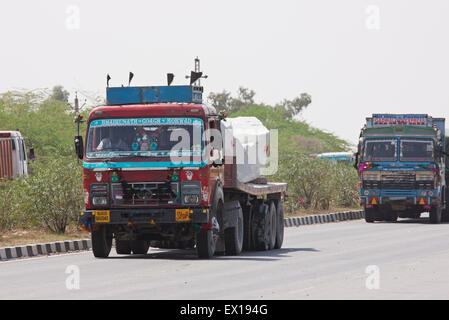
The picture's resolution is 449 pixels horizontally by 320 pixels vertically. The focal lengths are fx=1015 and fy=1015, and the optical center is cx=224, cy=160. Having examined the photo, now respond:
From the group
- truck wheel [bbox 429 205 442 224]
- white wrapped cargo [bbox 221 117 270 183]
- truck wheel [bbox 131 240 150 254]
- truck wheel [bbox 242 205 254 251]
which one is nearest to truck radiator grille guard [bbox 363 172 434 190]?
truck wheel [bbox 429 205 442 224]

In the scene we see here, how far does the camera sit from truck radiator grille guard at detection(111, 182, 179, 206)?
1677 centimetres

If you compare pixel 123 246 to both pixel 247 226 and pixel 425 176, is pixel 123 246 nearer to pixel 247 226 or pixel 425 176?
pixel 247 226

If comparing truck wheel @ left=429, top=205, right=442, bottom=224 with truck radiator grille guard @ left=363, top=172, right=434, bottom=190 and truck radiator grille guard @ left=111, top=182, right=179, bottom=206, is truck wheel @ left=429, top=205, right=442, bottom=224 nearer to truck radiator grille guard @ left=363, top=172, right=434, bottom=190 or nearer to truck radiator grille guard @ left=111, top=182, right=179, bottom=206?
truck radiator grille guard @ left=363, top=172, right=434, bottom=190

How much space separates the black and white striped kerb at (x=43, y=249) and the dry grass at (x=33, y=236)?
2.40 ft

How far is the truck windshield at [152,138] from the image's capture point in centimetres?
1680

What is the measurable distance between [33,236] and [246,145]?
5512mm

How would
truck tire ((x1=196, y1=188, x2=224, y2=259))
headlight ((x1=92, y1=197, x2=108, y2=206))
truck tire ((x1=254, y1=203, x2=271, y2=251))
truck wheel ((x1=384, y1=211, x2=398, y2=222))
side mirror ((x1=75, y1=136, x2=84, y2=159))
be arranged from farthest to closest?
truck wheel ((x1=384, y1=211, x2=398, y2=222)) → truck tire ((x1=254, y1=203, x2=271, y2=251)) → side mirror ((x1=75, y1=136, x2=84, y2=159)) → truck tire ((x1=196, y1=188, x2=224, y2=259)) → headlight ((x1=92, y1=197, x2=108, y2=206))

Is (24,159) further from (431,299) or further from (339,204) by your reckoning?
(431,299)

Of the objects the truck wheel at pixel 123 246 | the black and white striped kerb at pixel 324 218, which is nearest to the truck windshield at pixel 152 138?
the truck wheel at pixel 123 246

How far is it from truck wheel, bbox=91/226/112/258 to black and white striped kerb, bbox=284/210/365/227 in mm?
14614

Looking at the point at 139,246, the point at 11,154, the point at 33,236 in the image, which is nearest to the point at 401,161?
the point at 33,236
